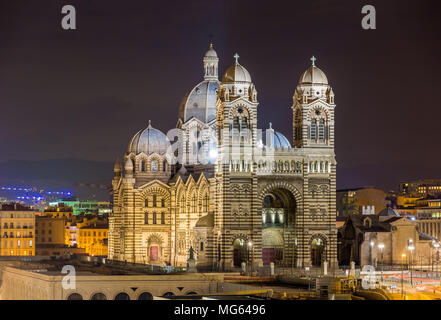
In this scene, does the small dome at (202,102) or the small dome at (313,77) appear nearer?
the small dome at (313,77)

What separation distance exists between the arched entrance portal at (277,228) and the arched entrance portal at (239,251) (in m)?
3.66

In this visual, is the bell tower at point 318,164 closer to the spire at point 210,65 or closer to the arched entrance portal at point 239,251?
the arched entrance portal at point 239,251

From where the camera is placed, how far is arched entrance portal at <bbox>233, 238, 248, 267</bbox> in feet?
334

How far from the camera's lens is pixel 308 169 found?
338ft

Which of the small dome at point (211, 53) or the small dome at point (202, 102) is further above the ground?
the small dome at point (211, 53)

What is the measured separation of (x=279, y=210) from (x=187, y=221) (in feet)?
38.9

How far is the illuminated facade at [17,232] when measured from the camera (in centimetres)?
14938

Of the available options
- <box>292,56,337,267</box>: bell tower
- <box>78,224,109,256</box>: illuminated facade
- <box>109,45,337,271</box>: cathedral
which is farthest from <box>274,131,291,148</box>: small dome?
<box>78,224,109,256</box>: illuminated facade

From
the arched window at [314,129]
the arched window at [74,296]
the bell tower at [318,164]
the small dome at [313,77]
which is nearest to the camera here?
the arched window at [74,296]

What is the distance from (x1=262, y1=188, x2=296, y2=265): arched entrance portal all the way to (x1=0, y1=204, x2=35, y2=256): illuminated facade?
177 ft

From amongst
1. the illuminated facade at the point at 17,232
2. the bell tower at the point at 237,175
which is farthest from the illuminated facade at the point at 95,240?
the bell tower at the point at 237,175

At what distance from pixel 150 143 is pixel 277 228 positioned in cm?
2129
